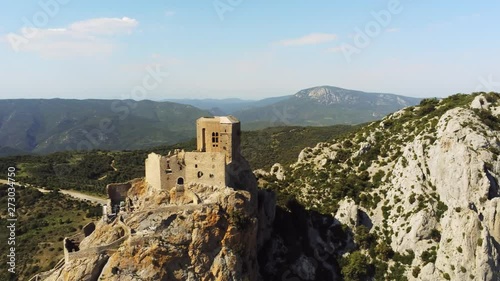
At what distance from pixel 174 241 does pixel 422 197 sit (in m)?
40.4

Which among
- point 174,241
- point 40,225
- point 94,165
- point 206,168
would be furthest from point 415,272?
point 94,165

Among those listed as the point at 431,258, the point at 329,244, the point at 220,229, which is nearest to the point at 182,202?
the point at 220,229

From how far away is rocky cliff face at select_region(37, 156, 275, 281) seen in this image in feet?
140

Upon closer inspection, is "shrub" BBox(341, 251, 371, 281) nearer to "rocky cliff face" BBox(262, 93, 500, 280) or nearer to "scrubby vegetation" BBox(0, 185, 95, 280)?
"rocky cliff face" BBox(262, 93, 500, 280)

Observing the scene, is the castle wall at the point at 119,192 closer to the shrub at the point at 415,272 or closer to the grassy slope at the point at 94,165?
the shrub at the point at 415,272

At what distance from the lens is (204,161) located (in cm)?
4903

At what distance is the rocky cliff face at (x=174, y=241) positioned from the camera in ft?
140

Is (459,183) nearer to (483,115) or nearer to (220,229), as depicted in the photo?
(483,115)

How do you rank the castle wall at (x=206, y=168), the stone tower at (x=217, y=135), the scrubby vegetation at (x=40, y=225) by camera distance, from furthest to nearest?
the scrubby vegetation at (x=40, y=225) → the stone tower at (x=217, y=135) → the castle wall at (x=206, y=168)

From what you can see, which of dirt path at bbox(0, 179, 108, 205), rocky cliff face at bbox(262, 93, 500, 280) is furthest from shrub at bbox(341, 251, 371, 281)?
dirt path at bbox(0, 179, 108, 205)

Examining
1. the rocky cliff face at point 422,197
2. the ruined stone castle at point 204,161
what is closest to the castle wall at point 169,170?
the ruined stone castle at point 204,161

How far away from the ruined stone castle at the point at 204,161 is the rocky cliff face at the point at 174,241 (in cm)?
138

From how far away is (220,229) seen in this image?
46656 mm

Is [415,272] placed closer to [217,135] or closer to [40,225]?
[217,135]
